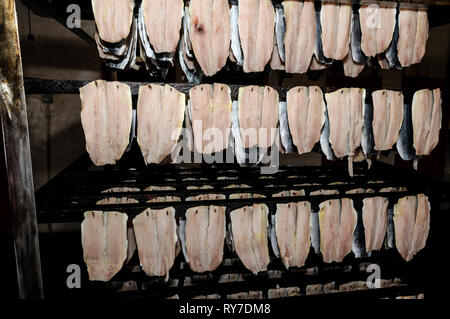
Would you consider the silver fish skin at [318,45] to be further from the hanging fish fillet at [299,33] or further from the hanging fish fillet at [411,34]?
the hanging fish fillet at [411,34]

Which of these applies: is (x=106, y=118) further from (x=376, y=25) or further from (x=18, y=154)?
(x=376, y=25)

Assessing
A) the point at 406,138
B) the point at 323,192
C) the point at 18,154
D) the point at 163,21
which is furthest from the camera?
the point at 323,192

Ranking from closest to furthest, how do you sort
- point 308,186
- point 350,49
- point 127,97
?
point 127,97 → point 350,49 → point 308,186

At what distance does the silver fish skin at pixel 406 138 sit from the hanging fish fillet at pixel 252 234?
836 mm

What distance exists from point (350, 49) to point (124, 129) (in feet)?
4.13

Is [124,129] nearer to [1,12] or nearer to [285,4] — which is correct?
[1,12]

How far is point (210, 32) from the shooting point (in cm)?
145

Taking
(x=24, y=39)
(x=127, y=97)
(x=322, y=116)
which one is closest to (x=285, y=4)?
(x=322, y=116)

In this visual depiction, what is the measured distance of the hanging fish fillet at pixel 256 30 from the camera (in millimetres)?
1460

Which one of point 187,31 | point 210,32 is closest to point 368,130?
point 210,32

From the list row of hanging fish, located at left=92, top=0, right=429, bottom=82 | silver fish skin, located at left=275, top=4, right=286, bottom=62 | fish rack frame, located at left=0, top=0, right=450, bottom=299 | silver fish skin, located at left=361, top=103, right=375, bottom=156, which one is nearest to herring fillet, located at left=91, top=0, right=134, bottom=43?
row of hanging fish, located at left=92, top=0, right=429, bottom=82

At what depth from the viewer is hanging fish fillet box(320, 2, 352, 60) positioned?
5.07 ft

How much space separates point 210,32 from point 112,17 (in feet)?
1.43

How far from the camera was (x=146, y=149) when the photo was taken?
1.48m
